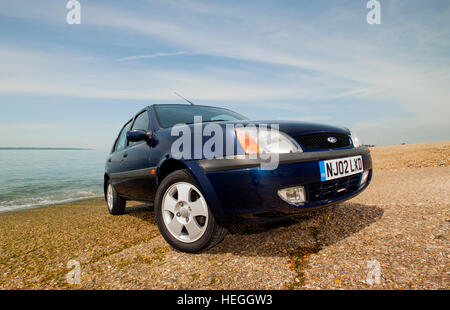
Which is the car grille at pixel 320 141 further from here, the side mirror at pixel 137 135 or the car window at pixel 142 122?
the car window at pixel 142 122

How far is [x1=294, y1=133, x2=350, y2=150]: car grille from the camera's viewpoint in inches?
78.0

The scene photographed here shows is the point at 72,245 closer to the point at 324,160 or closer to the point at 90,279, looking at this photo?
the point at 90,279

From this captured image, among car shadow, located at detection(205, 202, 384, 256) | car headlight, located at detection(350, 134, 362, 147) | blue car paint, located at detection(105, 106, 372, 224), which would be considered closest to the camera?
blue car paint, located at detection(105, 106, 372, 224)

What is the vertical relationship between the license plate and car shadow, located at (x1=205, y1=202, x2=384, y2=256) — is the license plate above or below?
above

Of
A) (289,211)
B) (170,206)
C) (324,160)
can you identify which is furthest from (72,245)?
(324,160)

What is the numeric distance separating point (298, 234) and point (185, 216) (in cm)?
99

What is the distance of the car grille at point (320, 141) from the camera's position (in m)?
1.98

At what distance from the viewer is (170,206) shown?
2172mm

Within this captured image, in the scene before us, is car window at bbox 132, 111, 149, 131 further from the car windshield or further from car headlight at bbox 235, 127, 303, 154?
car headlight at bbox 235, 127, 303, 154

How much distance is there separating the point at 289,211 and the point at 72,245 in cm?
224

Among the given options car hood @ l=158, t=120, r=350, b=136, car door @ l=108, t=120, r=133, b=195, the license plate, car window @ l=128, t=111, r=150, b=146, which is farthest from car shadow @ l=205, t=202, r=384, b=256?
car door @ l=108, t=120, r=133, b=195

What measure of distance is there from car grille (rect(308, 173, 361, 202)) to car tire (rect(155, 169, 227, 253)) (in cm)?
72

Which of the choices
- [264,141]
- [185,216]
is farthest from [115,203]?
[264,141]

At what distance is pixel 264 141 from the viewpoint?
6.02ft
